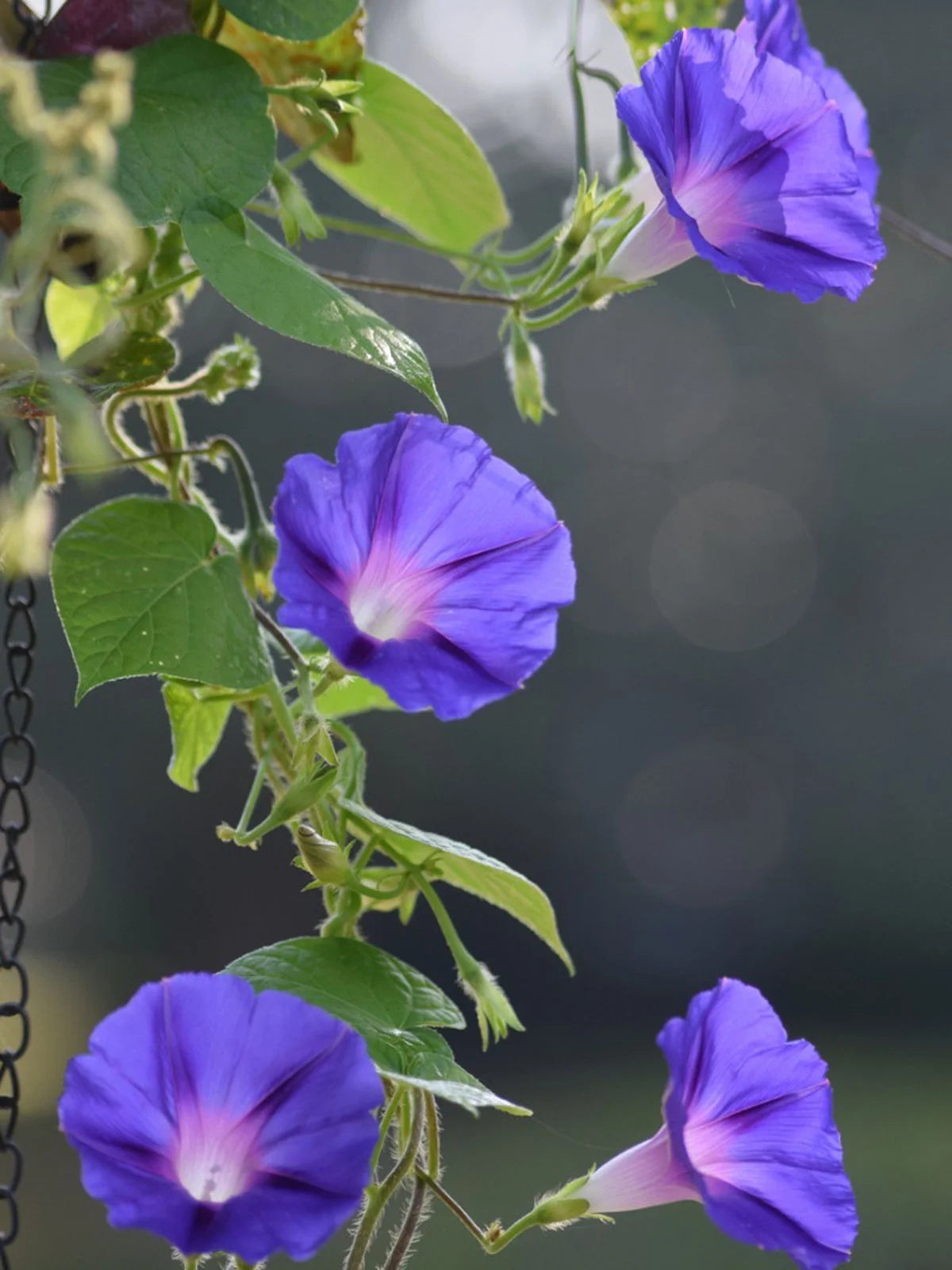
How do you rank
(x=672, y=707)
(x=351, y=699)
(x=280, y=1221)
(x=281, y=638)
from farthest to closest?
1. (x=672, y=707)
2. (x=351, y=699)
3. (x=281, y=638)
4. (x=280, y=1221)

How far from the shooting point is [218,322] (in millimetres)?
4586

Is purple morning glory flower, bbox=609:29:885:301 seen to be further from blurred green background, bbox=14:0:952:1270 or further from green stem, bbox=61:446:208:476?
blurred green background, bbox=14:0:952:1270

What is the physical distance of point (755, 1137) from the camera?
1.22 ft

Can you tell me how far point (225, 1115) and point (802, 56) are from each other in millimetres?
322

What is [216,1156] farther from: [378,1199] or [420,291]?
[420,291]

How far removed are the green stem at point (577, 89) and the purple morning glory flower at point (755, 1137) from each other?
25 cm

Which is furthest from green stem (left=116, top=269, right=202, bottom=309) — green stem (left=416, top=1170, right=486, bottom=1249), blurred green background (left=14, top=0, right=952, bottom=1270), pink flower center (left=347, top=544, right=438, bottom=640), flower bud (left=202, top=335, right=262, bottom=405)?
blurred green background (left=14, top=0, right=952, bottom=1270)

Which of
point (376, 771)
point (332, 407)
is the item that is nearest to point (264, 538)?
point (332, 407)

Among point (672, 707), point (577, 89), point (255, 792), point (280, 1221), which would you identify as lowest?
point (280, 1221)

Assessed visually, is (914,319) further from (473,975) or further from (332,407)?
(473,975)

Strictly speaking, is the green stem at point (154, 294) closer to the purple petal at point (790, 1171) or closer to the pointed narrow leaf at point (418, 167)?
the pointed narrow leaf at point (418, 167)

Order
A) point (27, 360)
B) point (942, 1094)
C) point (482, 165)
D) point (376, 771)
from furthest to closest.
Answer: point (376, 771)
point (942, 1094)
point (482, 165)
point (27, 360)

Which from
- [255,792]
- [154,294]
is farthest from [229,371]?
[255,792]

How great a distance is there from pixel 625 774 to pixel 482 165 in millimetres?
5098
